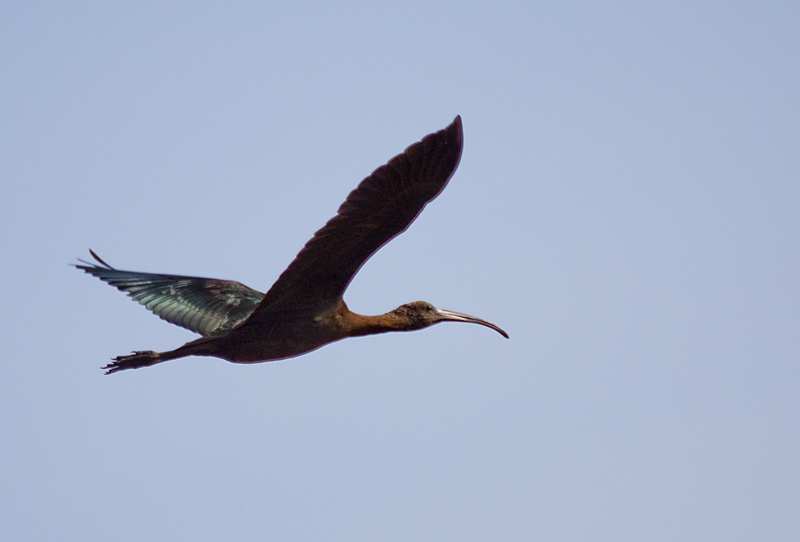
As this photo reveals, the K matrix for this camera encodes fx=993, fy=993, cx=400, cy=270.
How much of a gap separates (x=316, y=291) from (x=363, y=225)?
4.20ft

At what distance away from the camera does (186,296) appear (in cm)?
1330

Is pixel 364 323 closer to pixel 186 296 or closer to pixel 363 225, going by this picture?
pixel 363 225

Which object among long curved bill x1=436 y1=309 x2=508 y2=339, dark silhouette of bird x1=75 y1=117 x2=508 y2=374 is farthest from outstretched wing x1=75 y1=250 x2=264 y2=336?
long curved bill x1=436 y1=309 x2=508 y2=339

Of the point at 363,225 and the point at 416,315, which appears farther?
the point at 416,315

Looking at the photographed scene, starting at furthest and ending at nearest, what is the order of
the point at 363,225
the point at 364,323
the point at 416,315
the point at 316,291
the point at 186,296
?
the point at 186,296 < the point at 416,315 < the point at 364,323 < the point at 316,291 < the point at 363,225

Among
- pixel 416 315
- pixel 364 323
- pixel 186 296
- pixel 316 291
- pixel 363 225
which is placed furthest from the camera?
pixel 186 296

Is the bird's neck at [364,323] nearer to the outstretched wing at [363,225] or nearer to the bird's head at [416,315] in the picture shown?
the bird's head at [416,315]

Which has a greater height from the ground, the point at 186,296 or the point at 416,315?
the point at 416,315

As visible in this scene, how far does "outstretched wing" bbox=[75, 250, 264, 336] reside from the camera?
13.1m

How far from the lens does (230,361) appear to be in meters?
11.8

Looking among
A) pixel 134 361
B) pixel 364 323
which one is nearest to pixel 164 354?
pixel 134 361

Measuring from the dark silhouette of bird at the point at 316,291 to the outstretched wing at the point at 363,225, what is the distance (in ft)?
0.03

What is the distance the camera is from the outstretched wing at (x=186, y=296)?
1308cm

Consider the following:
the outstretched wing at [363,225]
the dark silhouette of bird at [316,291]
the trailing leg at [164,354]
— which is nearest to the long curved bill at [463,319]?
the dark silhouette of bird at [316,291]
